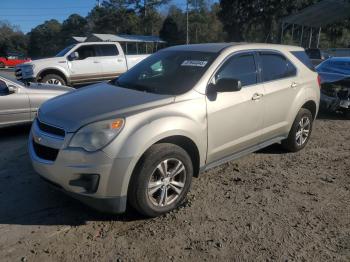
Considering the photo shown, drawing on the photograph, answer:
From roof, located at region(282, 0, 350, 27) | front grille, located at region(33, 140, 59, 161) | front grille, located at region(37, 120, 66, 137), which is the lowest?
front grille, located at region(33, 140, 59, 161)

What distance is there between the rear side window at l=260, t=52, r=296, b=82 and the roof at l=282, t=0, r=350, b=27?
27062 mm

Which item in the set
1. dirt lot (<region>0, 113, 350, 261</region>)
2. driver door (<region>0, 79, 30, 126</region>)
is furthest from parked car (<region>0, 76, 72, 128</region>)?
dirt lot (<region>0, 113, 350, 261</region>)

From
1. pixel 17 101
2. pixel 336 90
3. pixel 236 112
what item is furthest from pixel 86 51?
pixel 236 112

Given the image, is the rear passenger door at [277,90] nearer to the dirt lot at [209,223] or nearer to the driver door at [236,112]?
the driver door at [236,112]

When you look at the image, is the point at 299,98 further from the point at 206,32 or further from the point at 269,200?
the point at 206,32

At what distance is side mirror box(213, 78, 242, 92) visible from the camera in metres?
4.37

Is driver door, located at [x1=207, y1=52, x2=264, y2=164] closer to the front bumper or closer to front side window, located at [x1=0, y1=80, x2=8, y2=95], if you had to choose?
the front bumper

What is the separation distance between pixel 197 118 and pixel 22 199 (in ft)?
7.25

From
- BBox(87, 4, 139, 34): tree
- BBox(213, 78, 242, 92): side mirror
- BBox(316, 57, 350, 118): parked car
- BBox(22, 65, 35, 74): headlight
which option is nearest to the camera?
BBox(213, 78, 242, 92): side mirror

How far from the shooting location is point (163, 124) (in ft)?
12.6

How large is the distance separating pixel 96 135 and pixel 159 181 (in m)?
0.83

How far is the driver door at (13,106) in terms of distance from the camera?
272 inches

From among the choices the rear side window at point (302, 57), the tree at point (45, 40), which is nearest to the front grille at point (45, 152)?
the rear side window at point (302, 57)

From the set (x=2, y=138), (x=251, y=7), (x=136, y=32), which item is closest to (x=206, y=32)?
(x=136, y=32)
